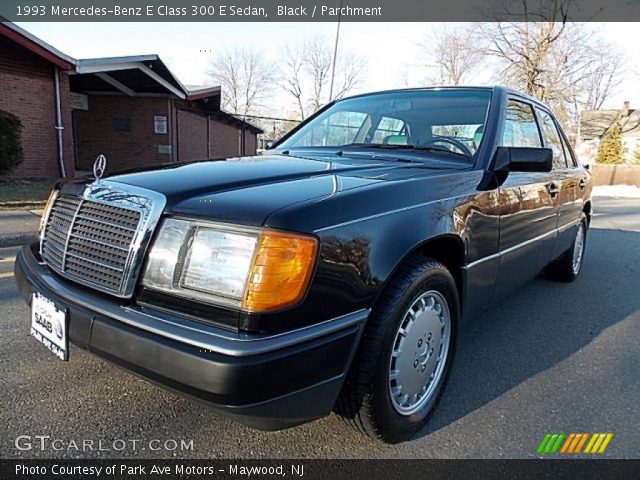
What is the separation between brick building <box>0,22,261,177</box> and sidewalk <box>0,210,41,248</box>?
3.53 m

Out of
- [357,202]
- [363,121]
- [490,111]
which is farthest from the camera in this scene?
[363,121]

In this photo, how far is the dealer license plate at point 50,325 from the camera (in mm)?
1727

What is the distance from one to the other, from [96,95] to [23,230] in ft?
42.2

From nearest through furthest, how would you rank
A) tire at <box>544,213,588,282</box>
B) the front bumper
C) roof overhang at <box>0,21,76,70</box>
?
the front bumper
tire at <box>544,213,588,282</box>
roof overhang at <box>0,21,76,70</box>

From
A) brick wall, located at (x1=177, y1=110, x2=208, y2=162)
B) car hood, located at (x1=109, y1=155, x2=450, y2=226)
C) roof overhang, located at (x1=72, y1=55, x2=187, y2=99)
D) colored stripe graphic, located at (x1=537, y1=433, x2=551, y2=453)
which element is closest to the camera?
car hood, located at (x1=109, y1=155, x2=450, y2=226)

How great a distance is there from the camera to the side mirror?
7.93ft

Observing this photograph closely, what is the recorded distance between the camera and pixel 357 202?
168cm

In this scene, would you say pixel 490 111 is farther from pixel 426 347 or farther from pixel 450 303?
pixel 426 347

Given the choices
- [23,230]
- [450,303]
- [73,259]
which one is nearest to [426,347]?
[450,303]

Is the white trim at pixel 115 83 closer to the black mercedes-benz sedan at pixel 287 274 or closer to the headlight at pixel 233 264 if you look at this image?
the black mercedes-benz sedan at pixel 287 274

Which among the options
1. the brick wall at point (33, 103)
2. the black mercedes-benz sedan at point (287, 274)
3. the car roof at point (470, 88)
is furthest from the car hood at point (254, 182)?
the brick wall at point (33, 103)

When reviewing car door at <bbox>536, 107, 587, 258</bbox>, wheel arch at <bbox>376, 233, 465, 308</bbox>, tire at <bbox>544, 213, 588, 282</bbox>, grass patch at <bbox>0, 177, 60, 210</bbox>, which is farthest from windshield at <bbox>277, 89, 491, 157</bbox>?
grass patch at <bbox>0, 177, 60, 210</bbox>

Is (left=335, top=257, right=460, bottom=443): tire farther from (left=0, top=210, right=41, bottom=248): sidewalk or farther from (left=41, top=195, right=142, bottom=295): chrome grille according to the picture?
(left=0, top=210, right=41, bottom=248): sidewalk

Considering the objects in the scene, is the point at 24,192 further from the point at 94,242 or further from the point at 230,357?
the point at 230,357
